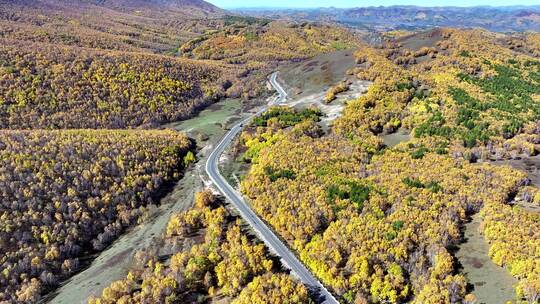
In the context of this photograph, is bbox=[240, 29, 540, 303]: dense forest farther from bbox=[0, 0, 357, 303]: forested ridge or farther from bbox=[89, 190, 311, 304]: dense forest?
bbox=[0, 0, 357, 303]: forested ridge

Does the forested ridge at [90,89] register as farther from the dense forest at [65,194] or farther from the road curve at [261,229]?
the road curve at [261,229]

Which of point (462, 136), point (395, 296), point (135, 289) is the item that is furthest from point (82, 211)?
point (462, 136)

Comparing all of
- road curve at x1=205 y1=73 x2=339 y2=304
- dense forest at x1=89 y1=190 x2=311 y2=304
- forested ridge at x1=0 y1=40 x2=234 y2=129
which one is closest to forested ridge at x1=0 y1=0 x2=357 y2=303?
dense forest at x1=89 y1=190 x2=311 y2=304

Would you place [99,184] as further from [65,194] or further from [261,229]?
[261,229]

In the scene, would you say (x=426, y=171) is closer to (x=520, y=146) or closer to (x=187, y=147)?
(x=520, y=146)

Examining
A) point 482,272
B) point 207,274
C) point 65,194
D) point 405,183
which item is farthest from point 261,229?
point 65,194

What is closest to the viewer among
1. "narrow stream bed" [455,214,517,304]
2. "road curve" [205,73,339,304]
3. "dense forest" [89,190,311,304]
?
"narrow stream bed" [455,214,517,304]
